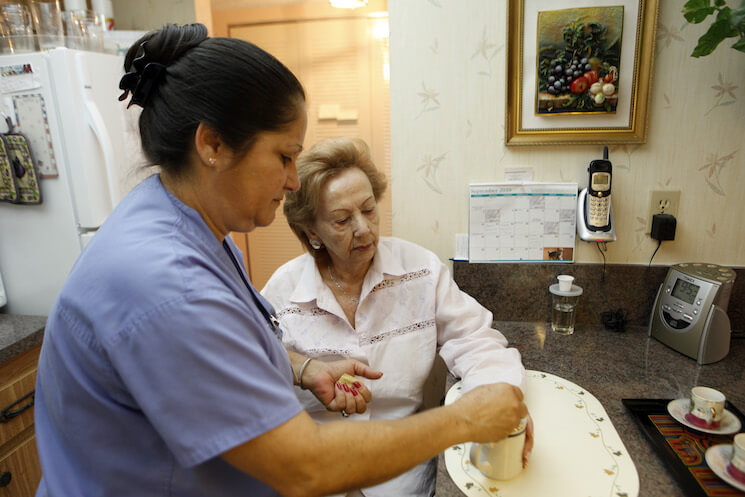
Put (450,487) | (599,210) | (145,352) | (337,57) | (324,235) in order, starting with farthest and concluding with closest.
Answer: (337,57)
(599,210)
(324,235)
(450,487)
(145,352)

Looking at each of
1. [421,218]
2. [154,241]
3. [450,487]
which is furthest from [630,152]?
[154,241]

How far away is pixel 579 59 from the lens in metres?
1.43

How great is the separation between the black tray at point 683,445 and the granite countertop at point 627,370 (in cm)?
2

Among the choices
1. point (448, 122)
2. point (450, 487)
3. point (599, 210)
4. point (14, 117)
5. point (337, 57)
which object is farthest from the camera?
point (337, 57)

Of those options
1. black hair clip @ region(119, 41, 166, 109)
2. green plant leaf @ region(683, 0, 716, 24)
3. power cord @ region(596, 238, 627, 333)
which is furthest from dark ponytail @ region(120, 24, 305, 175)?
power cord @ region(596, 238, 627, 333)

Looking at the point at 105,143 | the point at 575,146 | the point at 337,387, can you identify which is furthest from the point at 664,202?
the point at 105,143

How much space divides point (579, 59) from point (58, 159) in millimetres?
1935

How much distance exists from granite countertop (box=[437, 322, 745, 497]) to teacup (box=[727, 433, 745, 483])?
10cm

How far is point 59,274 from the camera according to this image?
190cm

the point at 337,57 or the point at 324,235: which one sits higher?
the point at 337,57

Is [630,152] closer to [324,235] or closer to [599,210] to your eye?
[599,210]

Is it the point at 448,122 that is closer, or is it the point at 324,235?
the point at 324,235

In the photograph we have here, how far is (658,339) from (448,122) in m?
0.96

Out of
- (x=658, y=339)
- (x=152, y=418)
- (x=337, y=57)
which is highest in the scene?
(x=337, y=57)
